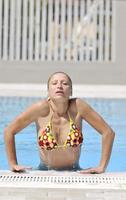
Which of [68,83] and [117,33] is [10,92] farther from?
[68,83]

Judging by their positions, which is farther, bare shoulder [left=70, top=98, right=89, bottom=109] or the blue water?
the blue water

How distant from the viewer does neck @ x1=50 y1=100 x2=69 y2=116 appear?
383cm

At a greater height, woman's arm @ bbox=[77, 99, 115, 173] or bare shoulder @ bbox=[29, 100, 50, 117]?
bare shoulder @ bbox=[29, 100, 50, 117]

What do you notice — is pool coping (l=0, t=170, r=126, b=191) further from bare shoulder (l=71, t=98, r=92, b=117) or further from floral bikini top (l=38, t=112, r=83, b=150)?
bare shoulder (l=71, t=98, r=92, b=117)

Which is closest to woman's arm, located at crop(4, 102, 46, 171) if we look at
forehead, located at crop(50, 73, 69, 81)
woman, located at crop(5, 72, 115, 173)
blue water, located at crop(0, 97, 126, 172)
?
woman, located at crop(5, 72, 115, 173)

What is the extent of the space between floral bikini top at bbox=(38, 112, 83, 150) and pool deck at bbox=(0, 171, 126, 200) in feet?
1.36

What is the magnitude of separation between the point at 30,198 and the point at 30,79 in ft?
43.0

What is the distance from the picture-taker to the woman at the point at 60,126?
3.80 meters

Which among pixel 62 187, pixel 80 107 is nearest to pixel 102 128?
pixel 80 107

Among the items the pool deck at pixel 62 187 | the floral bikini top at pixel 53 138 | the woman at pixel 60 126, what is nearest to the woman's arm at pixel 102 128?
the woman at pixel 60 126

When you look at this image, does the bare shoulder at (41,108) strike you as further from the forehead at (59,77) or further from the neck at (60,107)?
the forehead at (59,77)

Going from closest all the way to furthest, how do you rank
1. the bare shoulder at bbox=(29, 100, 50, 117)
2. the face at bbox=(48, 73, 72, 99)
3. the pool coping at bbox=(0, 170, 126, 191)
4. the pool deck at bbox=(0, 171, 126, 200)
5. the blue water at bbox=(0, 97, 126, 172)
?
the pool deck at bbox=(0, 171, 126, 200) < the pool coping at bbox=(0, 170, 126, 191) < the face at bbox=(48, 73, 72, 99) < the bare shoulder at bbox=(29, 100, 50, 117) < the blue water at bbox=(0, 97, 126, 172)

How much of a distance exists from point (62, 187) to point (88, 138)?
449cm

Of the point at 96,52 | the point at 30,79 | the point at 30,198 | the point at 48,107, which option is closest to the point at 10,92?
the point at 30,79
